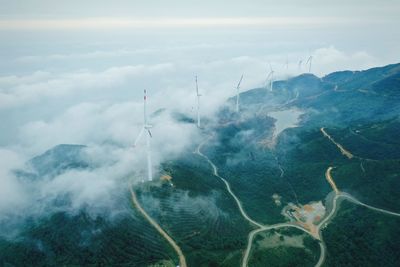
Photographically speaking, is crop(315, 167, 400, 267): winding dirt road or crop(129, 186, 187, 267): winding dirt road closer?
crop(129, 186, 187, 267): winding dirt road

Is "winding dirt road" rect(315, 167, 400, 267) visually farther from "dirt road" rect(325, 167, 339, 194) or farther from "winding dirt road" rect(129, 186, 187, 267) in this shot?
"winding dirt road" rect(129, 186, 187, 267)

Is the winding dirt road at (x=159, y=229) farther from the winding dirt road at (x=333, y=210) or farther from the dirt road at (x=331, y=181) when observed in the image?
the dirt road at (x=331, y=181)

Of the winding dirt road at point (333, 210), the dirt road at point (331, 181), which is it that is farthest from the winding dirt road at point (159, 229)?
the dirt road at point (331, 181)

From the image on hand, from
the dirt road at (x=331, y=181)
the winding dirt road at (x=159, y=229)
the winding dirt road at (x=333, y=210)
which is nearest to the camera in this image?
the winding dirt road at (x=159, y=229)

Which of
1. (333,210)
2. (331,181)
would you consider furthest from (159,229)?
(331,181)

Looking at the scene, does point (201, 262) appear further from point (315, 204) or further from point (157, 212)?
point (315, 204)

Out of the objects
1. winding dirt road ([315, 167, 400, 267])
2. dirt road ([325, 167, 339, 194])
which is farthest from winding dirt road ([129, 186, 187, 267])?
dirt road ([325, 167, 339, 194])

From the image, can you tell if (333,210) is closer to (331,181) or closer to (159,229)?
(331,181)

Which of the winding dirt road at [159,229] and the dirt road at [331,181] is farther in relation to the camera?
the dirt road at [331,181]

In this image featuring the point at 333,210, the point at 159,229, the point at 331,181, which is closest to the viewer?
the point at 159,229

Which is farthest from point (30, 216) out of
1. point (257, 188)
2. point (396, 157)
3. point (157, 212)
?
point (396, 157)

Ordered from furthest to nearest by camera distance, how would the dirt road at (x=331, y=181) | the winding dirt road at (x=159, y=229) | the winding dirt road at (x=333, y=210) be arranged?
the dirt road at (x=331, y=181)
the winding dirt road at (x=333, y=210)
the winding dirt road at (x=159, y=229)
